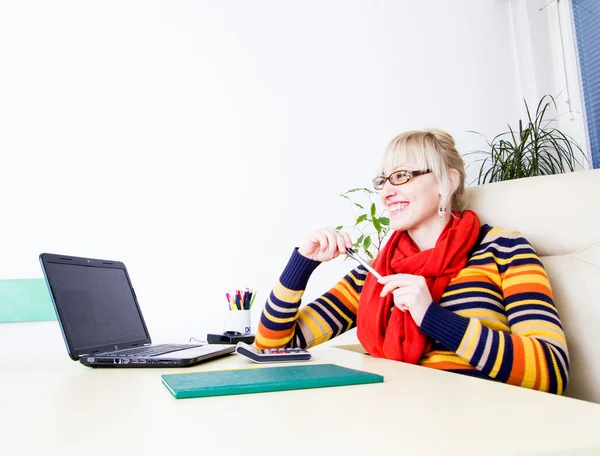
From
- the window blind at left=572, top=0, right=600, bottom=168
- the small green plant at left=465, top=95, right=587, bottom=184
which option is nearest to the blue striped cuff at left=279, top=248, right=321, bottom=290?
the small green plant at left=465, top=95, right=587, bottom=184

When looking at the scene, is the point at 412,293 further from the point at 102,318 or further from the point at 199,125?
the point at 199,125

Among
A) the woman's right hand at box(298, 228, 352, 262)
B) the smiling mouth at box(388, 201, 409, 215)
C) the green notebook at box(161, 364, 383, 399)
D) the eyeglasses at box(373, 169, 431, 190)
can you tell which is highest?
the eyeglasses at box(373, 169, 431, 190)

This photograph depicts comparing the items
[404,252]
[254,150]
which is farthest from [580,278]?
[254,150]

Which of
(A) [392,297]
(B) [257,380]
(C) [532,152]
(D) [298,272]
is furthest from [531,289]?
(C) [532,152]

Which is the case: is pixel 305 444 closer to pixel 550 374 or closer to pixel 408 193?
pixel 550 374

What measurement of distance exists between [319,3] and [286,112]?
522 mm

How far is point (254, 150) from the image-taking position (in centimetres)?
210

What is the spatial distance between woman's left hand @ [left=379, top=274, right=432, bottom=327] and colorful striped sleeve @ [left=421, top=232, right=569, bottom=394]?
0.06 ft

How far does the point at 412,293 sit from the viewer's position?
1.04 metres

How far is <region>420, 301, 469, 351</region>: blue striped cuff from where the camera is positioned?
39.6 inches

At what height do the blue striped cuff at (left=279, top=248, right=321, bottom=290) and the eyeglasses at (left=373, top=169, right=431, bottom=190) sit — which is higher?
the eyeglasses at (left=373, top=169, right=431, bottom=190)

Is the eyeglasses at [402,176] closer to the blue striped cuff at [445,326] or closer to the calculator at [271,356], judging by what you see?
the blue striped cuff at [445,326]

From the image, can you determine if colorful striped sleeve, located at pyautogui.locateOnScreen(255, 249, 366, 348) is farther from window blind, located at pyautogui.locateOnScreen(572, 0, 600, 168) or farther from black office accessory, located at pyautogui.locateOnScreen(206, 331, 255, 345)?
window blind, located at pyautogui.locateOnScreen(572, 0, 600, 168)

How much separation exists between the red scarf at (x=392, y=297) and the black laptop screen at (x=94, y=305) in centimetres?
58
